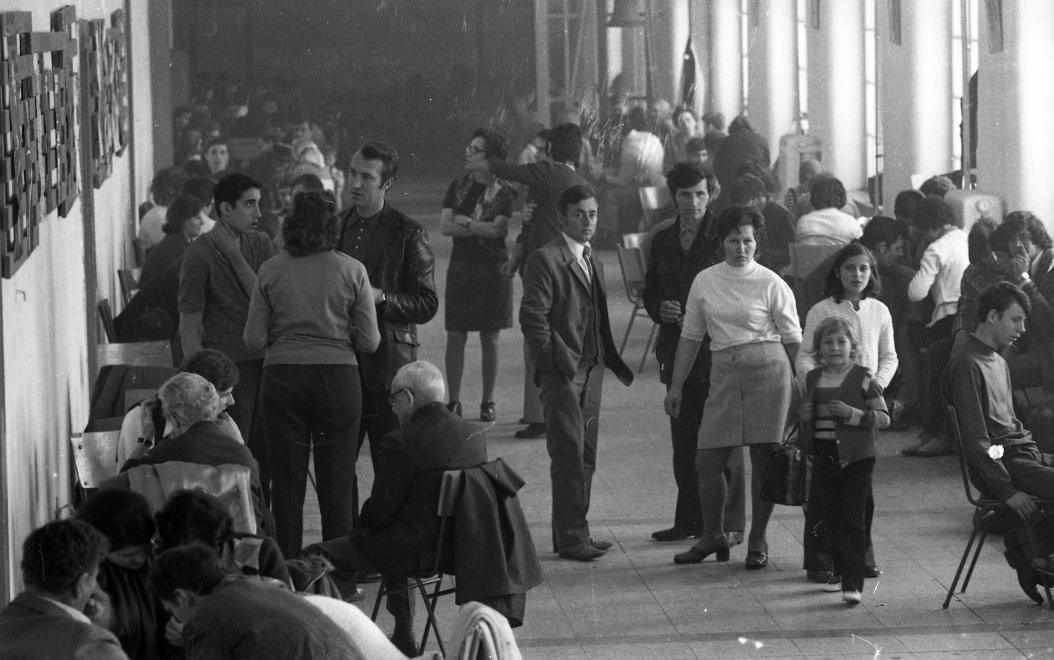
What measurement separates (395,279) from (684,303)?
1398 millimetres

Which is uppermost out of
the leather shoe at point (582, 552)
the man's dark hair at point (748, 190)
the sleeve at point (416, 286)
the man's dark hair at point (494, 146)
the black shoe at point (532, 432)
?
the man's dark hair at point (494, 146)

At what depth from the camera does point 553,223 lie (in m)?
8.81

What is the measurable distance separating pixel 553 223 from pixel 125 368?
2685mm

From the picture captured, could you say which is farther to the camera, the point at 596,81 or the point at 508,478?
the point at 596,81

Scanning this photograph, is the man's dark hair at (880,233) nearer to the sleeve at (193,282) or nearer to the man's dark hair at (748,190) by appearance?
the man's dark hair at (748,190)

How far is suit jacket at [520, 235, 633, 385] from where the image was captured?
290 inches

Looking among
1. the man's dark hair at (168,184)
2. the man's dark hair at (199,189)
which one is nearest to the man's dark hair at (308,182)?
the man's dark hair at (199,189)

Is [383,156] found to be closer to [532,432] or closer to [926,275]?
[532,432]

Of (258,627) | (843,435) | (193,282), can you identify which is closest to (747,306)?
(843,435)

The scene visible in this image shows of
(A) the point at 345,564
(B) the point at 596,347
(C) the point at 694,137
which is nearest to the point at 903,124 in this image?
(C) the point at 694,137

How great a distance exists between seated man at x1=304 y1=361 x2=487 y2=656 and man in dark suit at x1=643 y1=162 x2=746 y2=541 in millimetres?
2021

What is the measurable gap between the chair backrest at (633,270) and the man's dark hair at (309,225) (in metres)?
3.46

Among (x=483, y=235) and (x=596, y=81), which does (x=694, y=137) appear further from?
(x=483, y=235)

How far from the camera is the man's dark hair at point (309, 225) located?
6410 mm
